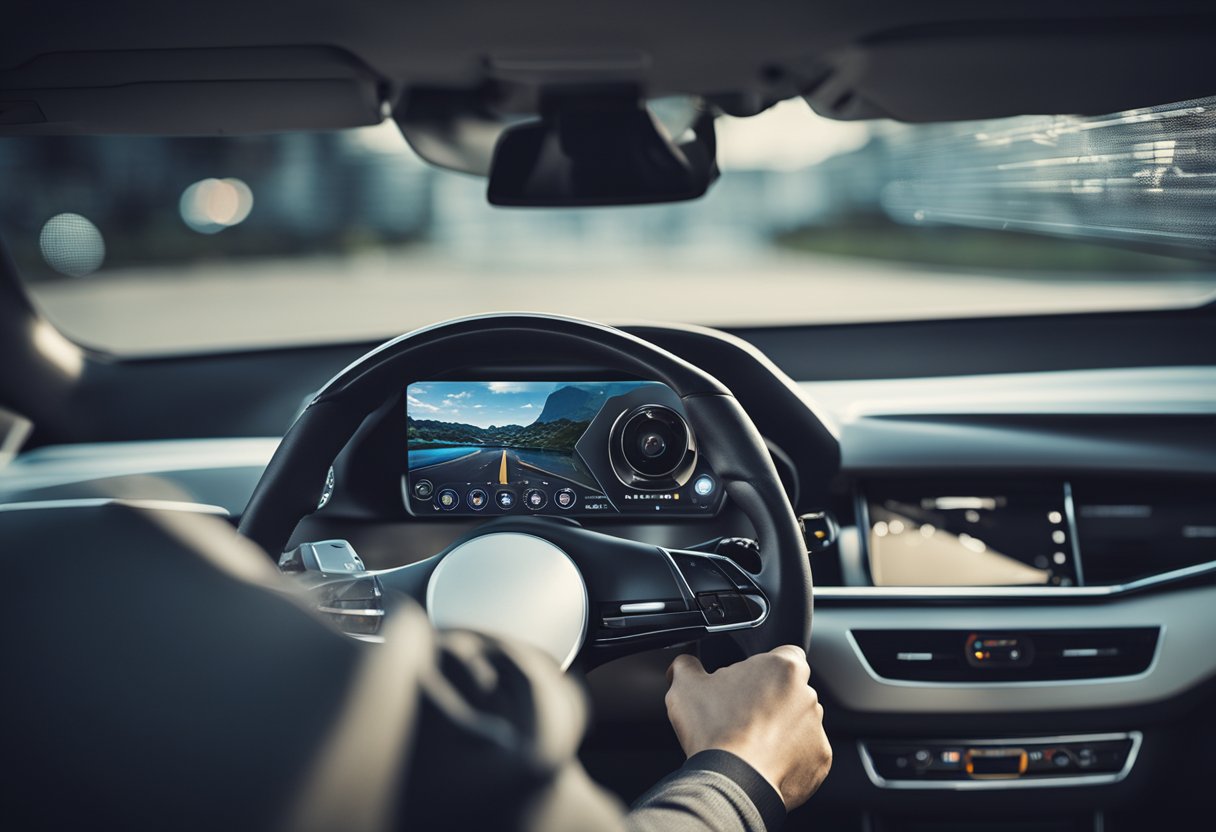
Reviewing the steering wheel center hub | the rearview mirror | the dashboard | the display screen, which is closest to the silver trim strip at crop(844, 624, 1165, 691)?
the dashboard

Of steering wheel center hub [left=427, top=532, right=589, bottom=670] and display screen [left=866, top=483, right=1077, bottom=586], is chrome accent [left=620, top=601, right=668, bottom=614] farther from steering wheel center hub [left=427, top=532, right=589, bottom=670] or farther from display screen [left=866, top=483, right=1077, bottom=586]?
display screen [left=866, top=483, right=1077, bottom=586]

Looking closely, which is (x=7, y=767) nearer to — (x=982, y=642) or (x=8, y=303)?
(x=982, y=642)

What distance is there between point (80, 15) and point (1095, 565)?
8.44ft

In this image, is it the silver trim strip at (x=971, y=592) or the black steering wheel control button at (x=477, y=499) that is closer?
the black steering wheel control button at (x=477, y=499)

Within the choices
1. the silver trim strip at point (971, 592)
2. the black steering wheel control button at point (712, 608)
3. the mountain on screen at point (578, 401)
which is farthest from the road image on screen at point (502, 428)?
the silver trim strip at point (971, 592)

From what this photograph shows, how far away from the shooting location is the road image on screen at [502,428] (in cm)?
221

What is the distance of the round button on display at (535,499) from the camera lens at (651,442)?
0.18 meters

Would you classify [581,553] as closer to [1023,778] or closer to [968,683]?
[968,683]

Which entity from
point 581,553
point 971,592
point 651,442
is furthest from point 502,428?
point 971,592

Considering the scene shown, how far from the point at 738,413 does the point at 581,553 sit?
366 mm

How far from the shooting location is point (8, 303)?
11.3 ft

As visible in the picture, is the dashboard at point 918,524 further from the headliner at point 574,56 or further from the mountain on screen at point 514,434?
the headliner at point 574,56

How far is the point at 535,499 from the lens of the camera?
7.22 ft

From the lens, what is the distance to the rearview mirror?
2.44m
